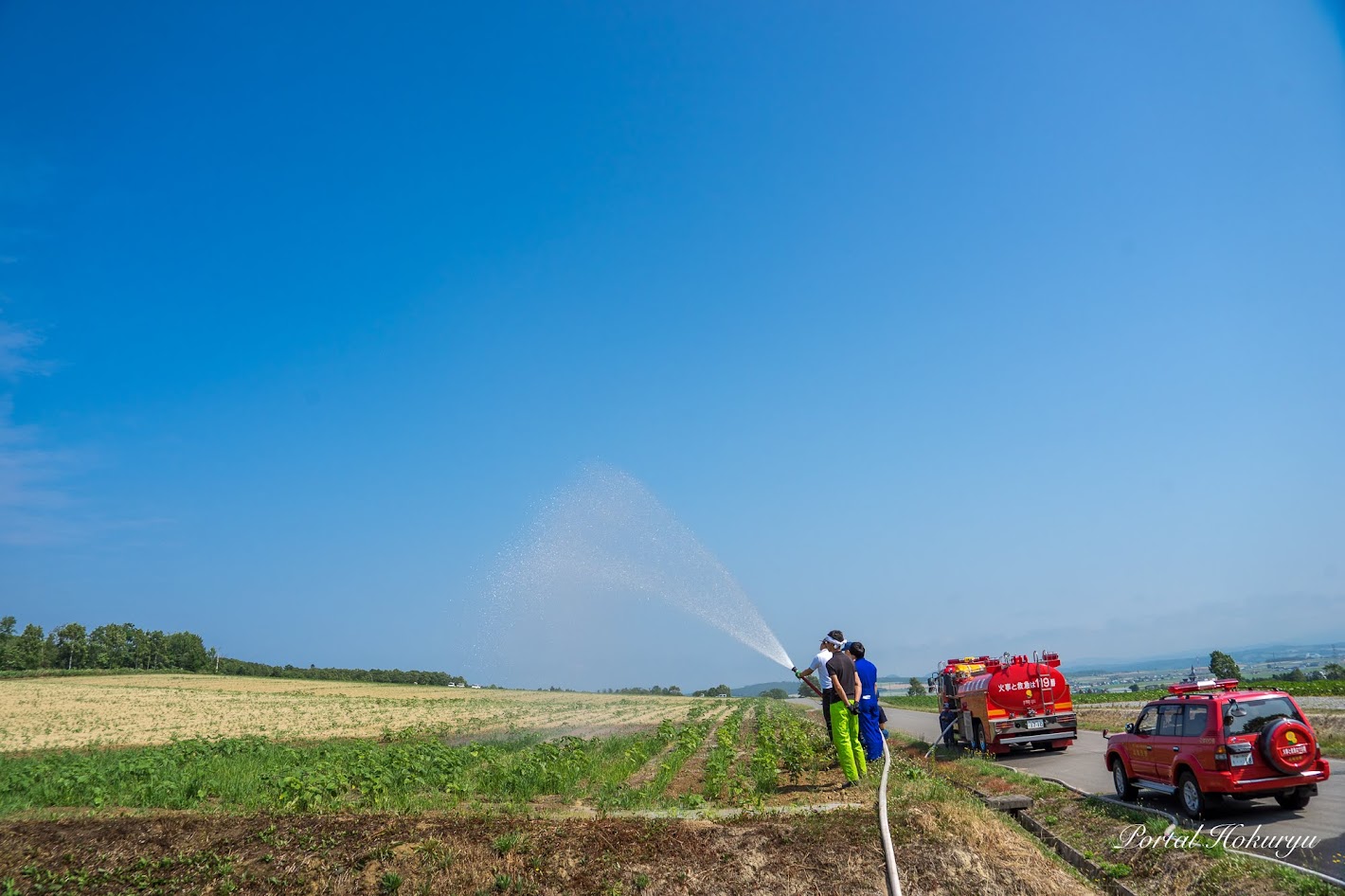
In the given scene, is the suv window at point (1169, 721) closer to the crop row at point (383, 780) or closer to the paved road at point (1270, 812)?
the paved road at point (1270, 812)

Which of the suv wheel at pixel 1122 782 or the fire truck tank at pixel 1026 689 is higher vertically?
the fire truck tank at pixel 1026 689

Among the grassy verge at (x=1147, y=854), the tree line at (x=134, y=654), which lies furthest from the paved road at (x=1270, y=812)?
the tree line at (x=134, y=654)

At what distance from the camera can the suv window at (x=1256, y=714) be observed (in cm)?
1125

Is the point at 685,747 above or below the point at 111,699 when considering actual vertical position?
above

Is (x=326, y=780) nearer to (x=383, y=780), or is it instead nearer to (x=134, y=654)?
(x=383, y=780)

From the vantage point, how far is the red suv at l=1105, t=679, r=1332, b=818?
36.0 ft

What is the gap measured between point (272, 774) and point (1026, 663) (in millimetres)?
18175

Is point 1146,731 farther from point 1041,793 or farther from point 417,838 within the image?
point 417,838

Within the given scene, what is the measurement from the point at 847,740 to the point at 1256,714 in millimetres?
5830

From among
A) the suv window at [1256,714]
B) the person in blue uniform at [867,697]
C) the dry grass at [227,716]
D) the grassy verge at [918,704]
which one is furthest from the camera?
the grassy verge at [918,704]

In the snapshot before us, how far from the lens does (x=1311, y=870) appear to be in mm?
8305

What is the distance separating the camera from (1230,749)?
11.1m

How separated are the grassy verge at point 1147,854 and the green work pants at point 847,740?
2888mm

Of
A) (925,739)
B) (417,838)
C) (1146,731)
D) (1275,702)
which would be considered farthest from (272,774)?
(925,739)
